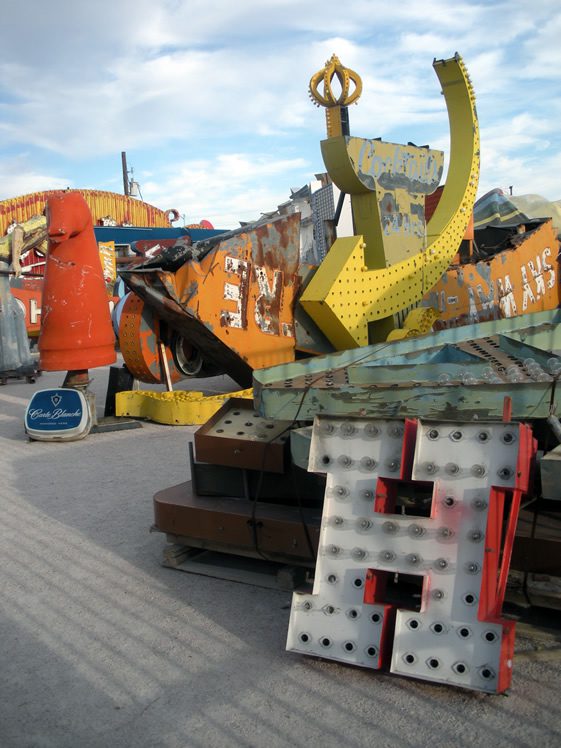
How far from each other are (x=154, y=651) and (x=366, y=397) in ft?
4.30

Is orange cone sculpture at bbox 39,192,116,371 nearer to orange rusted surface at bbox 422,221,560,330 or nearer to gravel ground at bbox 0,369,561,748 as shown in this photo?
gravel ground at bbox 0,369,561,748

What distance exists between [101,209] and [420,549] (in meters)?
30.8

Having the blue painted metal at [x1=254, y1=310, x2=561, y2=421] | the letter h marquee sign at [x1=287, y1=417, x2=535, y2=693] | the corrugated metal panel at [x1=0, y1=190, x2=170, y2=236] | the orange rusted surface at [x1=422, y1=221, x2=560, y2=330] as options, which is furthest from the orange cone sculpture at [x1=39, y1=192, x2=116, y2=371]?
the corrugated metal panel at [x1=0, y1=190, x2=170, y2=236]

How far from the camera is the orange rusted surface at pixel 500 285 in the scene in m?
8.92

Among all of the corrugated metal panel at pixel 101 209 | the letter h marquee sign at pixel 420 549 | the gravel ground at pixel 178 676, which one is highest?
the corrugated metal panel at pixel 101 209

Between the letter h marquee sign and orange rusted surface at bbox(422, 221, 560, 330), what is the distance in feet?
21.7

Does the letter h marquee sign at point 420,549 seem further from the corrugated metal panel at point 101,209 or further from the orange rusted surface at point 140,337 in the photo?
the corrugated metal panel at point 101,209

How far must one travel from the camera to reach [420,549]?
7.98 feet

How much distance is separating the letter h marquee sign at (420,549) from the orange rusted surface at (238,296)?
391cm

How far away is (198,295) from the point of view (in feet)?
20.7

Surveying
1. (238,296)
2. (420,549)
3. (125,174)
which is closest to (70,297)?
(238,296)

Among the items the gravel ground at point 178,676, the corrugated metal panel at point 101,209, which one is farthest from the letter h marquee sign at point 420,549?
the corrugated metal panel at point 101,209

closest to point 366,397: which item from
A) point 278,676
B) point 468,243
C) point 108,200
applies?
point 278,676

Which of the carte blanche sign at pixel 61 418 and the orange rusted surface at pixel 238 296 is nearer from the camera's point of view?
the orange rusted surface at pixel 238 296
